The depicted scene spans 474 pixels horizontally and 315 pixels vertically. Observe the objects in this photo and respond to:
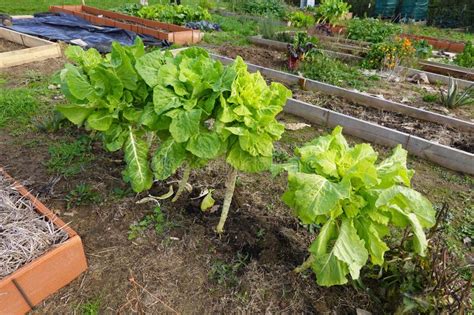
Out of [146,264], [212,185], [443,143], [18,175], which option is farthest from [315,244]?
[443,143]

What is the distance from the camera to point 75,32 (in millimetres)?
7824

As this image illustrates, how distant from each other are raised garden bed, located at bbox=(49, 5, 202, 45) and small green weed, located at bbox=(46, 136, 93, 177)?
5289 millimetres

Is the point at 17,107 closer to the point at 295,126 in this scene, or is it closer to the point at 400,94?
the point at 295,126

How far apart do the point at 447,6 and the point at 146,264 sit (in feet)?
51.6

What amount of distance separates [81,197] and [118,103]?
100 centimetres

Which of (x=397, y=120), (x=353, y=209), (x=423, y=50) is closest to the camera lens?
(x=353, y=209)

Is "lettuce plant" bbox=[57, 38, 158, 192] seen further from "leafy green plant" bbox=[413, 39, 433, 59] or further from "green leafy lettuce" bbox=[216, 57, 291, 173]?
"leafy green plant" bbox=[413, 39, 433, 59]

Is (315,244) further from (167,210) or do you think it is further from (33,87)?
(33,87)

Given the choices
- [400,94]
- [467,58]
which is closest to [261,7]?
[467,58]

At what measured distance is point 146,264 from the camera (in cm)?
223

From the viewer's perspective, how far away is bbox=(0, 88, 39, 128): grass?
389 cm

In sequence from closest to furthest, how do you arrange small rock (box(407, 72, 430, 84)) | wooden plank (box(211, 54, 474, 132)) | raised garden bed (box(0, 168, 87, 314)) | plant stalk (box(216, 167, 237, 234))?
1. raised garden bed (box(0, 168, 87, 314))
2. plant stalk (box(216, 167, 237, 234))
3. wooden plank (box(211, 54, 474, 132))
4. small rock (box(407, 72, 430, 84))

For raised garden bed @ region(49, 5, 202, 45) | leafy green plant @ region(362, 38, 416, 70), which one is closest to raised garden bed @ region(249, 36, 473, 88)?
leafy green plant @ region(362, 38, 416, 70)

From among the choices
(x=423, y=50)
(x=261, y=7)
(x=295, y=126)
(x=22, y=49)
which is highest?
(x=261, y=7)
